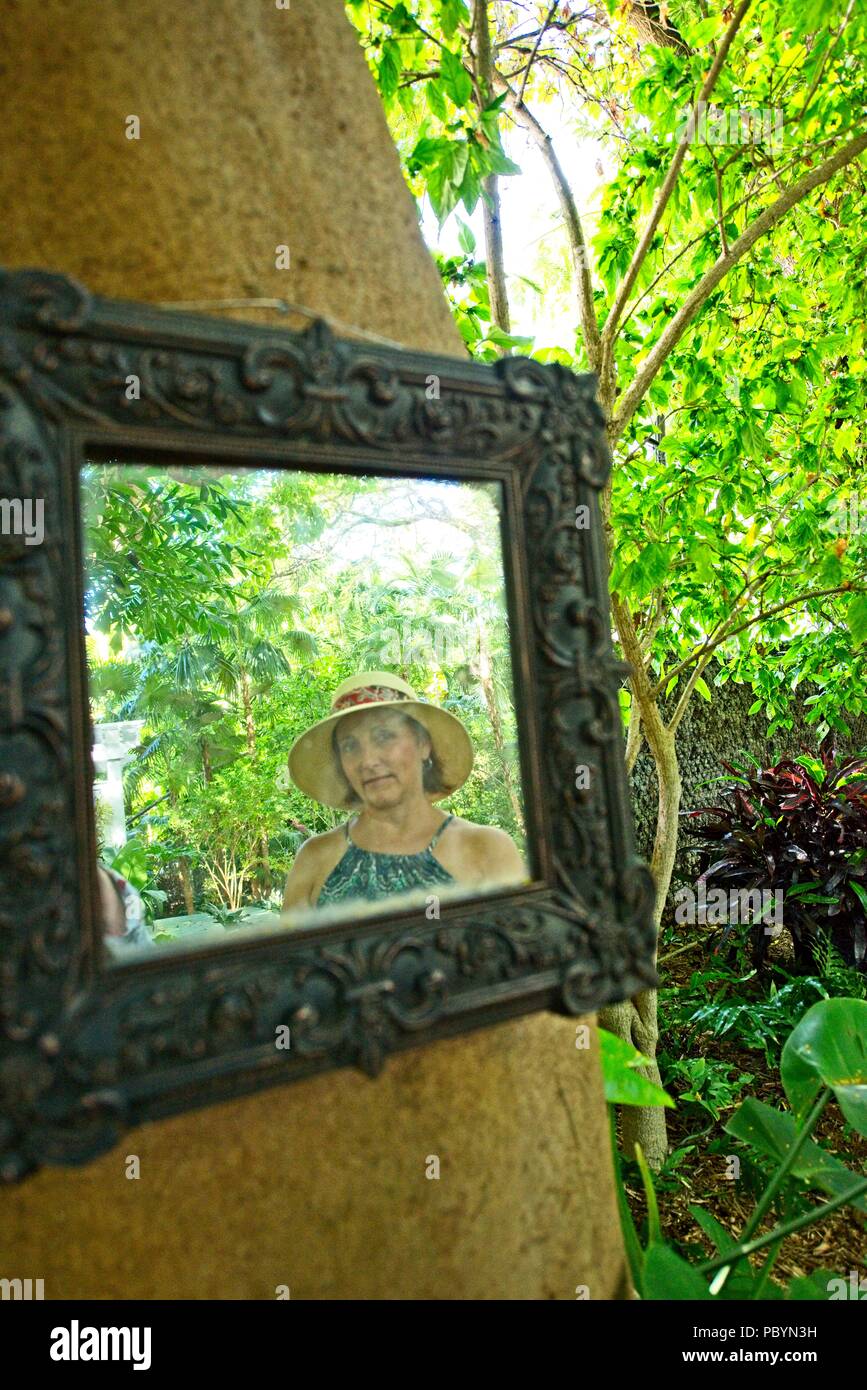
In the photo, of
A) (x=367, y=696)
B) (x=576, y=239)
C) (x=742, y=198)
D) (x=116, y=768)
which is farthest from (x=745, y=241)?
(x=116, y=768)

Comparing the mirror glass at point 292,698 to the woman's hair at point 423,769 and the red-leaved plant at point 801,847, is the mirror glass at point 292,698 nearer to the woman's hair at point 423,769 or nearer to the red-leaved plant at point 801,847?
the woman's hair at point 423,769

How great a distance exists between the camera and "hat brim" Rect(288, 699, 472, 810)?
104 cm

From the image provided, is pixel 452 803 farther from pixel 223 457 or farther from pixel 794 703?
pixel 794 703

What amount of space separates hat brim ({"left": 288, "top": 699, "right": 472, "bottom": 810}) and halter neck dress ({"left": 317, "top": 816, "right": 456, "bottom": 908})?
5cm

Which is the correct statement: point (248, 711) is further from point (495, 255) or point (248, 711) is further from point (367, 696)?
point (495, 255)

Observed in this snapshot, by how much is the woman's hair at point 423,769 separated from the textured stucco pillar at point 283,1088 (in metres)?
0.25

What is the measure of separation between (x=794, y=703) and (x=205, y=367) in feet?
A: 14.1

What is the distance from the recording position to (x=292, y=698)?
3.92 feet

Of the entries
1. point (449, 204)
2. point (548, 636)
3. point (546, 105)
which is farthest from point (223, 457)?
point (546, 105)

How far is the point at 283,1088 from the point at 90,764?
336 mm

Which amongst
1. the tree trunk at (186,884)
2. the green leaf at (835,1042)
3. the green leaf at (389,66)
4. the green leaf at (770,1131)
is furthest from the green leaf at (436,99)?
the green leaf at (770,1131)

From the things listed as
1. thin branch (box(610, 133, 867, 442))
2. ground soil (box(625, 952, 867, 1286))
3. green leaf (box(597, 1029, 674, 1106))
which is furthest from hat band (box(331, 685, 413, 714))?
ground soil (box(625, 952, 867, 1286))

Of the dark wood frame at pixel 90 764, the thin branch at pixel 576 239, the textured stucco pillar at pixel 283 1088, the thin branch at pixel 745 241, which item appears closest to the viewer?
the dark wood frame at pixel 90 764

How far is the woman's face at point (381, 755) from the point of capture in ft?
3.60
